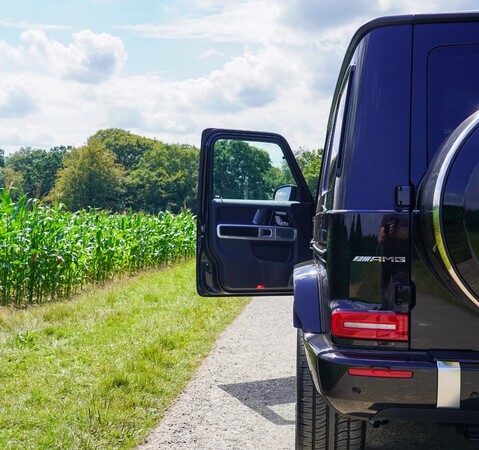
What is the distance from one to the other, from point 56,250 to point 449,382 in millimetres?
7813

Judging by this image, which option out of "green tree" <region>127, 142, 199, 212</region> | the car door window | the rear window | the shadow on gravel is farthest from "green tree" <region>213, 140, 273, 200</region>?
"green tree" <region>127, 142, 199, 212</region>

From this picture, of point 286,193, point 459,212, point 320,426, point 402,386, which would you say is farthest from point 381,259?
point 286,193

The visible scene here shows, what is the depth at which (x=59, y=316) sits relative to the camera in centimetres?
775

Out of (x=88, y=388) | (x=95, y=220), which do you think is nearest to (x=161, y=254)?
(x=95, y=220)

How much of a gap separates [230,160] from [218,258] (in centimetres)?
78

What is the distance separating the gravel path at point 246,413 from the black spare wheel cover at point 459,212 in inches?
70.3

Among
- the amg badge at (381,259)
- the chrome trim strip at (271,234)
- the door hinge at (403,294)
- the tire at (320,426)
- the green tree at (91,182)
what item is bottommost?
the tire at (320,426)

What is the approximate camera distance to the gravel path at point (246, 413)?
12.2ft

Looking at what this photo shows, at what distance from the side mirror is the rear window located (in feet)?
6.31

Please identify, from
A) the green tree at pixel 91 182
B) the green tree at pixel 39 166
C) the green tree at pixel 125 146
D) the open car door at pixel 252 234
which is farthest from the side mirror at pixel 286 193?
the green tree at pixel 125 146

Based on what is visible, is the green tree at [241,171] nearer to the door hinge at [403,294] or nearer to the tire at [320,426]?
the tire at [320,426]

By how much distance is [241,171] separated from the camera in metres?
4.87

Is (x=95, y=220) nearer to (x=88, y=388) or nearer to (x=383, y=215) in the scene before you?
(x=88, y=388)

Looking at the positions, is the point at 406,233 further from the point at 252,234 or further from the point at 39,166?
the point at 39,166
